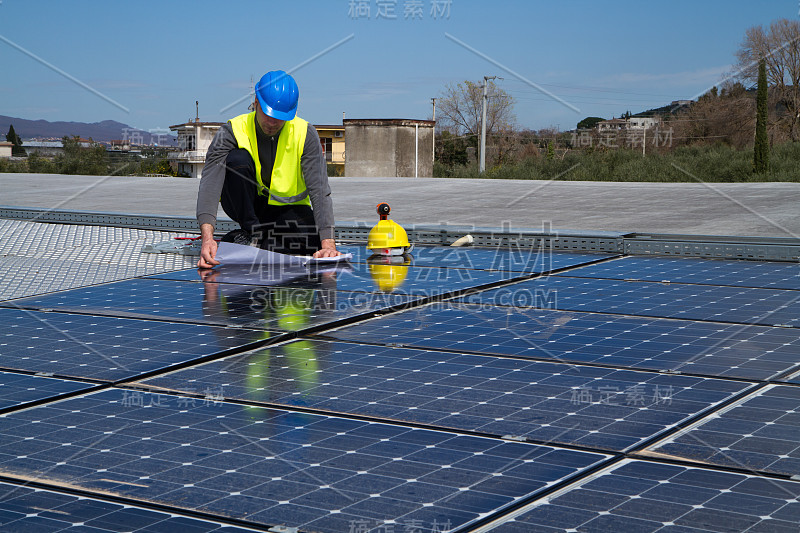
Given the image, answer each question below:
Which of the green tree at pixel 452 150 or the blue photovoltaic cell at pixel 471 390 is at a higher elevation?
the green tree at pixel 452 150

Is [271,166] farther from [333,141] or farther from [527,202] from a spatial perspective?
[333,141]

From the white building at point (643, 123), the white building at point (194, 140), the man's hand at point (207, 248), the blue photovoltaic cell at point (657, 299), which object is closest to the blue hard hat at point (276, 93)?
the man's hand at point (207, 248)

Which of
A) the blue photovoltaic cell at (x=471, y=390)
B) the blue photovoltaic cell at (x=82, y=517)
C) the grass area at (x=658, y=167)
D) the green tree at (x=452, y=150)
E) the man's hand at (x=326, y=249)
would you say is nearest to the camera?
the blue photovoltaic cell at (x=82, y=517)

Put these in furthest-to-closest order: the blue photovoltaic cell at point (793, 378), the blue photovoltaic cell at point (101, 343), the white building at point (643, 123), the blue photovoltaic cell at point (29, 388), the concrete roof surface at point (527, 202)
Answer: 1. the white building at point (643, 123)
2. the concrete roof surface at point (527, 202)
3. the blue photovoltaic cell at point (101, 343)
4. the blue photovoltaic cell at point (793, 378)
5. the blue photovoltaic cell at point (29, 388)

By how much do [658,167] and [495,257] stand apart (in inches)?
723

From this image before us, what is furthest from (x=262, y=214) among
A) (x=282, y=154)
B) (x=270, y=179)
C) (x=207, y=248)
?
(x=207, y=248)

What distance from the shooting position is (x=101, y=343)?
4.12m

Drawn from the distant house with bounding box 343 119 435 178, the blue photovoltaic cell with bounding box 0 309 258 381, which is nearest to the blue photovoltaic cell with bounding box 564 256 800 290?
the blue photovoltaic cell with bounding box 0 309 258 381

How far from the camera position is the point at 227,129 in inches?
252

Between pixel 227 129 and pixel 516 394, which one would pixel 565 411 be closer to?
pixel 516 394

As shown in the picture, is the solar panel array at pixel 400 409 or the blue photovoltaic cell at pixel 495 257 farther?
the blue photovoltaic cell at pixel 495 257

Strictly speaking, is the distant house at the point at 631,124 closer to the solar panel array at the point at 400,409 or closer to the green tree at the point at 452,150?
the green tree at the point at 452,150

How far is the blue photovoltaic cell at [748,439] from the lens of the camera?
8.30 feet

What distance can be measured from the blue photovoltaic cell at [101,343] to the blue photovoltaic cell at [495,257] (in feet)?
8.84
